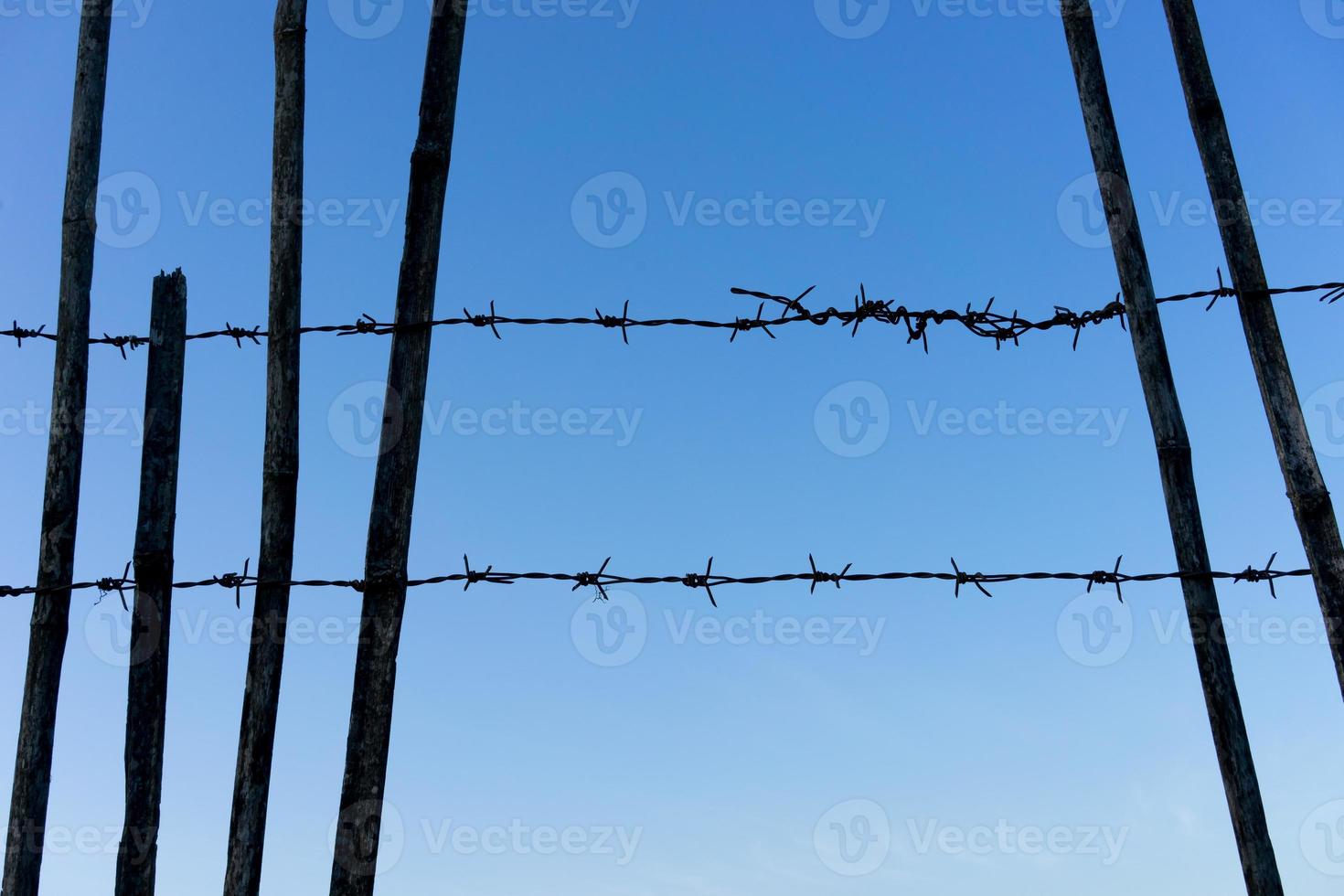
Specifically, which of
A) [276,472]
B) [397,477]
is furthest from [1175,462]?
[276,472]

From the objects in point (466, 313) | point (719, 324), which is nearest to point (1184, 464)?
point (719, 324)

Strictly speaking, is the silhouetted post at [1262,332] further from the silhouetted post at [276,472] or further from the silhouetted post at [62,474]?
the silhouetted post at [62,474]

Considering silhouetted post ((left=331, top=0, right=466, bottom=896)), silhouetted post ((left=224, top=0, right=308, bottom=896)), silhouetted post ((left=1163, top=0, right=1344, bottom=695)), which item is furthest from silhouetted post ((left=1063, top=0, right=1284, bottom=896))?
silhouetted post ((left=224, top=0, right=308, bottom=896))

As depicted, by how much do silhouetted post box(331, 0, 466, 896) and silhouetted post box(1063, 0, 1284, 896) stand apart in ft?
8.27

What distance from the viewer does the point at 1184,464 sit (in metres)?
4.68

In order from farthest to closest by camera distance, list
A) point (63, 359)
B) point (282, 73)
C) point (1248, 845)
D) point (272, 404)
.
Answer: point (63, 359) < point (282, 73) < point (272, 404) < point (1248, 845)

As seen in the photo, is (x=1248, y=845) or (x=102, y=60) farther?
(x=102, y=60)

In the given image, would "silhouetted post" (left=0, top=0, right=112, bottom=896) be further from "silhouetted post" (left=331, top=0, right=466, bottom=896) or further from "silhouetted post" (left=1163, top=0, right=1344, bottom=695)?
"silhouetted post" (left=1163, top=0, right=1344, bottom=695)

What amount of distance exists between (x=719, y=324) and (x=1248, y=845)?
267 cm

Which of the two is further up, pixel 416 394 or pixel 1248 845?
pixel 416 394

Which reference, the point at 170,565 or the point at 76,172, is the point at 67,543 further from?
the point at 76,172

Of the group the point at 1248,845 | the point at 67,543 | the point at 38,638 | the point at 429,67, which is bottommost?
the point at 1248,845

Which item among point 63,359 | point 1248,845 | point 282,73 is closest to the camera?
point 1248,845

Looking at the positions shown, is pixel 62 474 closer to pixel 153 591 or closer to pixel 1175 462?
pixel 153 591
